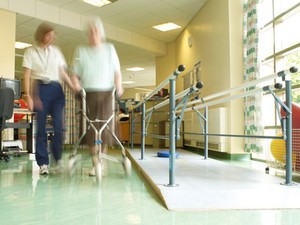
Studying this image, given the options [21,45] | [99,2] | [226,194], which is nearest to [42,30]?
[226,194]

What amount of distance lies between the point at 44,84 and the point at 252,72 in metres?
2.97

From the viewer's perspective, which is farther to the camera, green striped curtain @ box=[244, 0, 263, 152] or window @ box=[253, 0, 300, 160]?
green striped curtain @ box=[244, 0, 263, 152]

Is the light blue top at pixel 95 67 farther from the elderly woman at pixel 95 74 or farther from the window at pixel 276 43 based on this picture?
the window at pixel 276 43

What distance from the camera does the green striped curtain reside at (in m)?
4.29

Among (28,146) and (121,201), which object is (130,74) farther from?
(121,201)

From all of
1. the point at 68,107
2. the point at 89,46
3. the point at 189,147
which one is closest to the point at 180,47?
the point at 189,147

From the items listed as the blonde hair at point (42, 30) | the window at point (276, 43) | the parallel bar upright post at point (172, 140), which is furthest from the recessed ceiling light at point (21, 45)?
the parallel bar upright post at point (172, 140)

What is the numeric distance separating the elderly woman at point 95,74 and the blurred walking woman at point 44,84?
0.20 m

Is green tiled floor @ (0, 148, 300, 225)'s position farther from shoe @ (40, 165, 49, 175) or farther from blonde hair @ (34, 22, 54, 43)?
→ blonde hair @ (34, 22, 54, 43)

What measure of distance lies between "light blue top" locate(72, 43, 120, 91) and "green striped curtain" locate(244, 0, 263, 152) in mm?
2523

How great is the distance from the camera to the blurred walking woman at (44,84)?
268 centimetres

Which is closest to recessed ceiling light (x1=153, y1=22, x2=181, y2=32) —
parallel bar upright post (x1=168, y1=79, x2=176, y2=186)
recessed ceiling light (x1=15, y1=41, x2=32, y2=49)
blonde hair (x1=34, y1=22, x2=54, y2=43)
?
recessed ceiling light (x1=15, y1=41, x2=32, y2=49)

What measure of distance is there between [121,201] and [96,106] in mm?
957

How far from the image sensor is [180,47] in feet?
26.0
